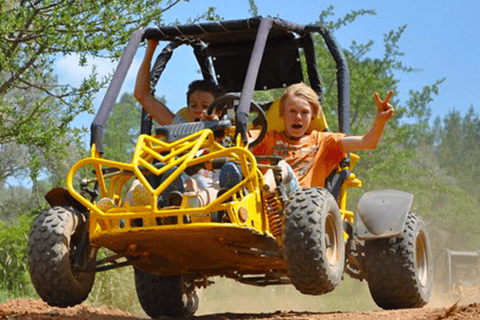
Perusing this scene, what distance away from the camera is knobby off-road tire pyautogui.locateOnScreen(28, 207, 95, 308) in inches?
266

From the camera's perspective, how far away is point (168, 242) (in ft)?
22.1

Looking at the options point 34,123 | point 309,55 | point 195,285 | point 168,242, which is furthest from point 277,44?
point 34,123

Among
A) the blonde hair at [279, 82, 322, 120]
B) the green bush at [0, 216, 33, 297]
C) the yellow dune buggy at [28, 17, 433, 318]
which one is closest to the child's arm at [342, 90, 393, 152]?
the yellow dune buggy at [28, 17, 433, 318]

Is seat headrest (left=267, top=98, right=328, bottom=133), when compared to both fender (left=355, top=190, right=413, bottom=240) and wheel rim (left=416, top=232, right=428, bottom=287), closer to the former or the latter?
fender (left=355, top=190, right=413, bottom=240)

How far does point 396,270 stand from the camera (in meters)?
8.12

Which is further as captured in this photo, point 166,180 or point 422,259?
point 422,259

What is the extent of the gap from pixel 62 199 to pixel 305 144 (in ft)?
6.61

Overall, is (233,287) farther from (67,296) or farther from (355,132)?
(67,296)

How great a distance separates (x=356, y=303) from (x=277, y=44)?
1223 cm

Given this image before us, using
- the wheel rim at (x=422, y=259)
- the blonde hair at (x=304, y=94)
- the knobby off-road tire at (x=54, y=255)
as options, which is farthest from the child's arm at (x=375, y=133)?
the knobby off-road tire at (x=54, y=255)

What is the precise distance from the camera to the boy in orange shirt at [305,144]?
788cm

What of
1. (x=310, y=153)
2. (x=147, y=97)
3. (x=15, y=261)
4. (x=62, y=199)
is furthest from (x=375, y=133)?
(x=15, y=261)

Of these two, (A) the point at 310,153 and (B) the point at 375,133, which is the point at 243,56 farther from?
(B) the point at 375,133

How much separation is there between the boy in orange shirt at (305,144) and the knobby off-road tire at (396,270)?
765 mm
